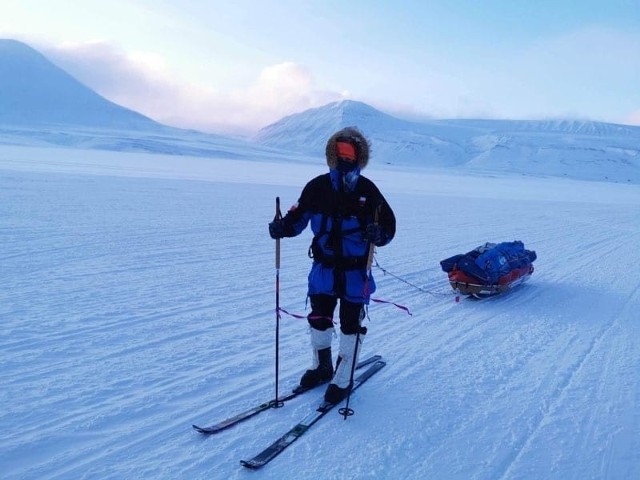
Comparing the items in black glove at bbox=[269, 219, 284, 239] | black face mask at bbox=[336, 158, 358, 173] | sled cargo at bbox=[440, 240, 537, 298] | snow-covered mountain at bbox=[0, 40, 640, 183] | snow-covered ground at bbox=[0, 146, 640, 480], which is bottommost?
snow-covered ground at bbox=[0, 146, 640, 480]

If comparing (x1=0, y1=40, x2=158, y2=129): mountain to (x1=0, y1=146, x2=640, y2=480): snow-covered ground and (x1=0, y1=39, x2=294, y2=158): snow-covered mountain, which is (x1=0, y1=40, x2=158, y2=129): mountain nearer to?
(x1=0, y1=39, x2=294, y2=158): snow-covered mountain

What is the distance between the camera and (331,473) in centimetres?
303

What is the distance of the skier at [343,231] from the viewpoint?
3.72 meters

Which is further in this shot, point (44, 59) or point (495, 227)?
point (44, 59)

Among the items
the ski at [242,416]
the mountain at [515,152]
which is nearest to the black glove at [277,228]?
the ski at [242,416]

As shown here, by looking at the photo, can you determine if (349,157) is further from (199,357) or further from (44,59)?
(44,59)

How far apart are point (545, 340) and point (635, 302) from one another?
243 cm

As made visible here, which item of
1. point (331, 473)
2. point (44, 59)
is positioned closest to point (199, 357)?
point (331, 473)

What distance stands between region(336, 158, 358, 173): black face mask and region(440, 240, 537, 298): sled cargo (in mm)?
3695

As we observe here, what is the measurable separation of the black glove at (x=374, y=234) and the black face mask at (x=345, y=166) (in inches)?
16.3

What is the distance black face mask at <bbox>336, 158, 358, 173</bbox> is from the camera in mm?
3697

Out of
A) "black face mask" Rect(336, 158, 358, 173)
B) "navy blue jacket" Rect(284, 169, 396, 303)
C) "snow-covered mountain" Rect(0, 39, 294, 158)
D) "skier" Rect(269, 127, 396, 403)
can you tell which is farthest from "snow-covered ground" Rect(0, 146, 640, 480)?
"snow-covered mountain" Rect(0, 39, 294, 158)

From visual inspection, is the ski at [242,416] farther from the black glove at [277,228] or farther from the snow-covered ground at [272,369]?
the black glove at [277,228]

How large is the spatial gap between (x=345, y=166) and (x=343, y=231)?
0.44 meters
